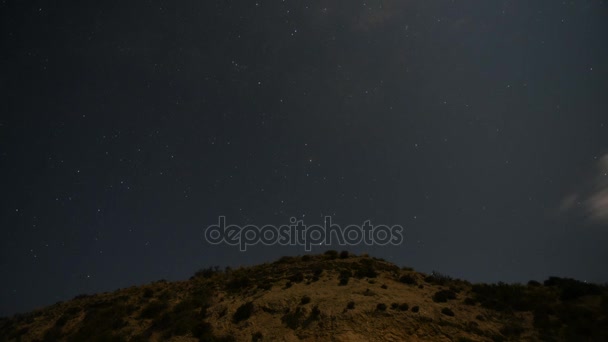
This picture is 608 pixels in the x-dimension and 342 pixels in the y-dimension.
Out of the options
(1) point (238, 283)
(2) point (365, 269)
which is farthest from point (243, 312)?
(2) point (365, 269)

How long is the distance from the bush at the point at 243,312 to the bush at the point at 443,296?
1466 centimetres

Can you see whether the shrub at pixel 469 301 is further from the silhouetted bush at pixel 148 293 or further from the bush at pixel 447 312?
the silhouetted bush at pixel 148 293

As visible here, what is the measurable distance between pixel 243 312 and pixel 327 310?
6418 millimetres

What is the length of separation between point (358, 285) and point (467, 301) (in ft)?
28.9

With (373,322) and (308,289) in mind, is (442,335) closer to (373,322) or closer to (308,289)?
(373,322)

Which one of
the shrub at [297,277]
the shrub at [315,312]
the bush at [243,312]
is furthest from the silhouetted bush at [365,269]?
the bush at [243,312]

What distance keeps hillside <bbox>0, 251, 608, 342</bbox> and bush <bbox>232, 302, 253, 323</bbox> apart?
97 mm

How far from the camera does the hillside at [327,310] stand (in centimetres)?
1936

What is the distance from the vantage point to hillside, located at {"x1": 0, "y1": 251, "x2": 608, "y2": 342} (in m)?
19.4

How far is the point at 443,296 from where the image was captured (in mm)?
24344

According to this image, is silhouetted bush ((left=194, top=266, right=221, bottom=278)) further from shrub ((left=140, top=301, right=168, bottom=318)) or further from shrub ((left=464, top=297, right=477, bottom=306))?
shrub ((left=464, top=297, right=477, bottom=306))

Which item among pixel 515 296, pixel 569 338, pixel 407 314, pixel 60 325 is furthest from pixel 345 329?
pixel 60 325

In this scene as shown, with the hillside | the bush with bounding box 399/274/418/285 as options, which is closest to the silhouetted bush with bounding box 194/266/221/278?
the hillside

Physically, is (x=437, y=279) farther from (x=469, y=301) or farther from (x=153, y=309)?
(x=153, y=309)
